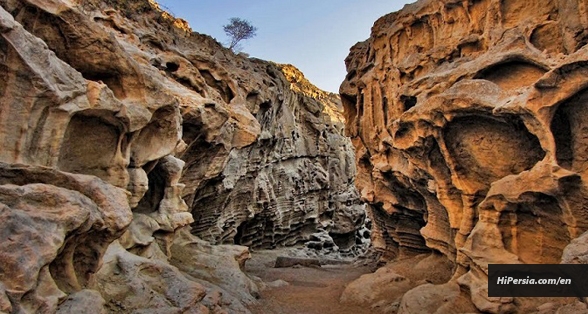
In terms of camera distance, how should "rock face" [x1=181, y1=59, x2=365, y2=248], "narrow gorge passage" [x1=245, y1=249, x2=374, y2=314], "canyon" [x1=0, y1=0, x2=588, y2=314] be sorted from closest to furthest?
"canyon" [x1=0, y1=0, x2=588, y2=314], "narrow gorge passage" [x1=245, y1=249, x2=374, y2=314], "rock face" [x1=181, y1=59, x2=365, y2=248]

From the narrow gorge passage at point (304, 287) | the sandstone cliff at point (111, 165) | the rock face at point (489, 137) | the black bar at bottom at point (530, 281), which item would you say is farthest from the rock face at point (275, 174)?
the black bar at bottom at point (530, 281)

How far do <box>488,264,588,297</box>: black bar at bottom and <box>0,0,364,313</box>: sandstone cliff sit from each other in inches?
289

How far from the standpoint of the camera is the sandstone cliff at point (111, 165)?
6.02 m

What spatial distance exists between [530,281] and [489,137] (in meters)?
4.24

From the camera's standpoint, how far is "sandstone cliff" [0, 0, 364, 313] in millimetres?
6016

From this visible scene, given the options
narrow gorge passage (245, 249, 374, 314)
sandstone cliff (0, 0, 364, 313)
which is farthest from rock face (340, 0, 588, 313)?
sandstone cliff (0, 0, 364, 313)

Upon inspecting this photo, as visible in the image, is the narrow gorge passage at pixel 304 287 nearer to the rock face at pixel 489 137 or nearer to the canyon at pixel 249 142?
the canyon at pixel 249 142

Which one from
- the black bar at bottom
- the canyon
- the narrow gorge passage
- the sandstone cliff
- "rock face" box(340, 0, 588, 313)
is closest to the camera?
the sandstone cliff

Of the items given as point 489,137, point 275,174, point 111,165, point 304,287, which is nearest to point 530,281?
point 489,137

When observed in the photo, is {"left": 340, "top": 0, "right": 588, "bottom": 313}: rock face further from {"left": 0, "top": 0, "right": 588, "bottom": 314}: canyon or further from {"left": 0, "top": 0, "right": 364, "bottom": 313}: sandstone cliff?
{"left": 0, "top": 0, "right": 364, "bottom": 313}: sandstone cliff

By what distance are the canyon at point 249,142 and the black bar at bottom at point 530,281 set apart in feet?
0.88

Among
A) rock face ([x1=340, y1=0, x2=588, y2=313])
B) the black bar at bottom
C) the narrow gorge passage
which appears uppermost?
rock face ([x1=340, y1=0, x2=588, y2=313])

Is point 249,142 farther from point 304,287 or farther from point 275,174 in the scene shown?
point 304,287

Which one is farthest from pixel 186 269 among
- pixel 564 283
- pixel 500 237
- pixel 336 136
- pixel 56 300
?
pixel 336 136
